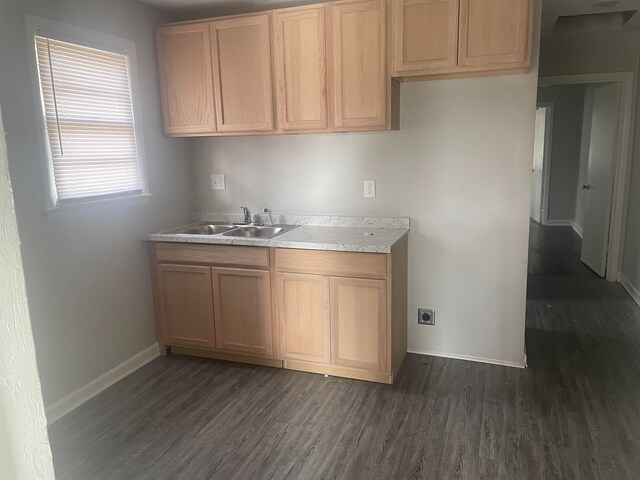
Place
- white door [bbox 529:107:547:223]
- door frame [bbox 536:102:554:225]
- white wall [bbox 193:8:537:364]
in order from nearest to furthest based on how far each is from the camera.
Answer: white wall [bbox 193:8:537:364], door frame [bbox 536:102:554:225], white door [bbox 529:107:547:223]

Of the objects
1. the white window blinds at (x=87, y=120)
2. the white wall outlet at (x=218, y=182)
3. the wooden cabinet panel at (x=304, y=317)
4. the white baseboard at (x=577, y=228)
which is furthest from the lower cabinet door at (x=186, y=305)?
the white baseboard at (x=577, y=228)

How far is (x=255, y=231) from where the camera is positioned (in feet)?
12.1

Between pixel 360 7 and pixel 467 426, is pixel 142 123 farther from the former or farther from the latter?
pixel 467 426

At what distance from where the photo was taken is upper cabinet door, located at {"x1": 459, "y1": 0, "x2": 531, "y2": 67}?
8.83ft

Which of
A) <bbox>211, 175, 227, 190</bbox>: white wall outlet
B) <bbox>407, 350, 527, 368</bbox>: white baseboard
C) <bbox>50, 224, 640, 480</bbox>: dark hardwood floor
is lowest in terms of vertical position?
<bbox>50, 224, 640, 480</bbox>: dark hardwood floor

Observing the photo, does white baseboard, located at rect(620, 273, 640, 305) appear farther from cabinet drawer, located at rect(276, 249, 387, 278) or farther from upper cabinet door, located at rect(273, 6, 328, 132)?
upper cabinet door, located at rect(273, 6, 328, 132)

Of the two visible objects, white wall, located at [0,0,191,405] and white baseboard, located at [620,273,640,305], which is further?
white baseboard, located at [620,273,640,305]

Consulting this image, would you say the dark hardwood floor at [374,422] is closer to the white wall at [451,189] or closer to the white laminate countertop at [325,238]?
the white wall at [451,189]

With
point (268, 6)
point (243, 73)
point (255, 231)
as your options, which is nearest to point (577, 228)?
point (255, 231)

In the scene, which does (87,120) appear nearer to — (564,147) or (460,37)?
(460,37)

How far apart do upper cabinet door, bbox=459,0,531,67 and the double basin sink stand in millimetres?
1679

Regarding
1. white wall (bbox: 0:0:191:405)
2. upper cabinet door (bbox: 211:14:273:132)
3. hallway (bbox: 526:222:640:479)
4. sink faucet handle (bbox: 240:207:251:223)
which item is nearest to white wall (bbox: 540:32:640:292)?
hallway (bbox: 526:222:640:479)

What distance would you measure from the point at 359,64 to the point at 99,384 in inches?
102

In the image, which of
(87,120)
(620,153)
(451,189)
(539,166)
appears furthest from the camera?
(539,166)
